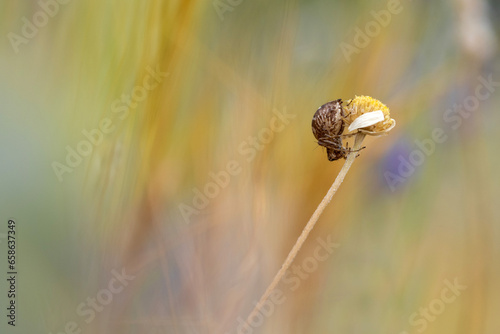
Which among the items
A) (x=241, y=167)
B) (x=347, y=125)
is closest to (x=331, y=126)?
(x=347, y=125)

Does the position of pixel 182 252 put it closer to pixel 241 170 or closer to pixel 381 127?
pixel 241 170

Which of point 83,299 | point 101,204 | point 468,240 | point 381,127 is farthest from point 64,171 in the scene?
point 468,240

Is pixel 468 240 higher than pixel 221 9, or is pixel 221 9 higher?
pixel 221 9

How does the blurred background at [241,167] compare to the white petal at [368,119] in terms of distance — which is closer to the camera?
the white petal at [368,119]

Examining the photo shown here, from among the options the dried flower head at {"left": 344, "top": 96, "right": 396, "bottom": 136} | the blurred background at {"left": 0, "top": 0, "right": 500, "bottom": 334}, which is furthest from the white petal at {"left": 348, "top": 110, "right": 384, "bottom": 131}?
the blurred background at {"left": 0, "top": 0, "right": 500, "bottom": 334}

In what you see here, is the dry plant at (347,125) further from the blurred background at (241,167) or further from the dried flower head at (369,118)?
the blurred background at (241,167)

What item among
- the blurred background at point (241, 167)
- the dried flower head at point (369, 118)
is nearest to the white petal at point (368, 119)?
the dried flower head at point (369, 118)
